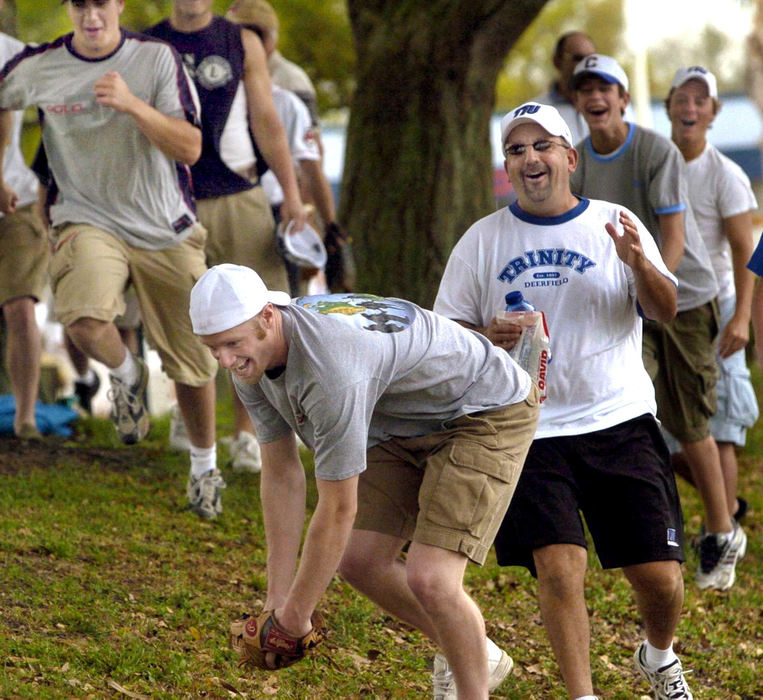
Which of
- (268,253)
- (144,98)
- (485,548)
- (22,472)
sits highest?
(144,98)

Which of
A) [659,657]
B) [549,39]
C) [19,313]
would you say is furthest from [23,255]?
[549,39]

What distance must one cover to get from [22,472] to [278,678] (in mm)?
2402

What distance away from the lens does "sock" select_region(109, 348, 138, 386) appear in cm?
565

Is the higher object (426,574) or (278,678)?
(426,574)

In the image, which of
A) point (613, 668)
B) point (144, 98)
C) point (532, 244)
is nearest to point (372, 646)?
point (613, 668)

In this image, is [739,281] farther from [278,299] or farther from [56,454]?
[56,454]

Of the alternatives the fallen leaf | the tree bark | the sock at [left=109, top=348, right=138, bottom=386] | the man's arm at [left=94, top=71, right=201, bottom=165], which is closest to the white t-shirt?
the man's arm at [left=94, top=71, right=201, bottom=165]

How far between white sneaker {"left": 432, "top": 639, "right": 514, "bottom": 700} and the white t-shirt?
2.87 meters

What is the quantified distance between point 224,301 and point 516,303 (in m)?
1.22

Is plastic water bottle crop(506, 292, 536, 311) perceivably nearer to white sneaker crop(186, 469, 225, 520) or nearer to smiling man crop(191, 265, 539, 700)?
smiling man crop(191, 265, 539, 700)

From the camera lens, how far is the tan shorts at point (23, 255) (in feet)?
22.4

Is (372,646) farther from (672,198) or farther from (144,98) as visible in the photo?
(144,98)

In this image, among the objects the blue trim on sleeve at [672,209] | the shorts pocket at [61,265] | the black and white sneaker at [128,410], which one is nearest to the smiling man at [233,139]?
the shorts pocket at [61,265]

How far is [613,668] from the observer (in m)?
5.18
